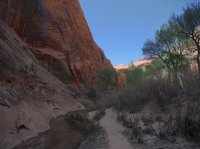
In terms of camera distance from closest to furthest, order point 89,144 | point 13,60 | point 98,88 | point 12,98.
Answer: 1. point 89,144
2. point 12,98
3. point 13,60
4. point 98,88

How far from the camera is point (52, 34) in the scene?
46.5 m

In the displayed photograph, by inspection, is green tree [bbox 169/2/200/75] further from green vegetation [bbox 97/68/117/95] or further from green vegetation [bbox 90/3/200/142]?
green vegetation [bbox 97/68/117/95]

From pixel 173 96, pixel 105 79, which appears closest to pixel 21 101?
pixel 173 96

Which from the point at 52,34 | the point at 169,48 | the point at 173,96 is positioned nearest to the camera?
the point at 173,96

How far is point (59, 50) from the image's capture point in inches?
1822

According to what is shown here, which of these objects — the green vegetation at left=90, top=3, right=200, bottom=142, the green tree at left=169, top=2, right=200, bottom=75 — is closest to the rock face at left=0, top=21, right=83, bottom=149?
the green vegetation at left=90, top=3, right=200, bottom=142

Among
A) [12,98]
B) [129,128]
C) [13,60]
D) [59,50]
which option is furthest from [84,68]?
[129,128]

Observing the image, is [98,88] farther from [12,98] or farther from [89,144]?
[89,144]

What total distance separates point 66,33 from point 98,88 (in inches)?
588

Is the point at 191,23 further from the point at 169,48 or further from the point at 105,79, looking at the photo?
the point at 105,79

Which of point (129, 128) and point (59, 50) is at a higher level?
point (59, 50)

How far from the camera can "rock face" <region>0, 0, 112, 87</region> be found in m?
44.1

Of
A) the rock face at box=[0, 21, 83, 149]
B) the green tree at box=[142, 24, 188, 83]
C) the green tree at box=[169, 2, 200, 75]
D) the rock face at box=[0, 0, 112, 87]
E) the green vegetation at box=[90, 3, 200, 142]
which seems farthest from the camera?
the rock face at box=[0, 0, 112, 87]

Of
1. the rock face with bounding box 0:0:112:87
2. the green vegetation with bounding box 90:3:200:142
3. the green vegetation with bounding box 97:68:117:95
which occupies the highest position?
the rock face with bounding box 0:0:112:87
